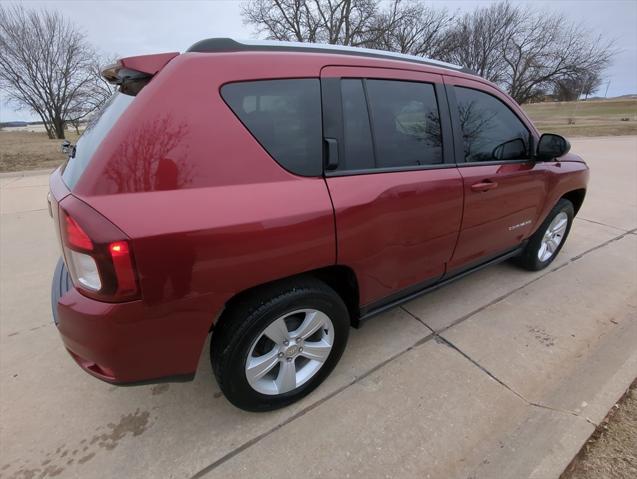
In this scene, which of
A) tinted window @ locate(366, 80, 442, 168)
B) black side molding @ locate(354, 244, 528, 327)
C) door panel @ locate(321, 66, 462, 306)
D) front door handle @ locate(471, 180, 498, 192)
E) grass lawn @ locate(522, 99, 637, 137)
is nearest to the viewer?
door panel @ locate(321, 66, 462, 306)

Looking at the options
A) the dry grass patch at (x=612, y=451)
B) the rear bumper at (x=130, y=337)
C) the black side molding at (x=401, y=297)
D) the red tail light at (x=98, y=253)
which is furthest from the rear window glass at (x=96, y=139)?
the dry grass patch at (x=612, y=451)

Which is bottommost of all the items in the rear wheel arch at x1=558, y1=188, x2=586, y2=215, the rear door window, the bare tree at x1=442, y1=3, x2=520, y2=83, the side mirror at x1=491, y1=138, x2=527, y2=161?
the rear wheel arch at x1=558, y1=188, x2=586, y2=215

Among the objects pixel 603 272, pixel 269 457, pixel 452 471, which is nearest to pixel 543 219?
pixel 603 272

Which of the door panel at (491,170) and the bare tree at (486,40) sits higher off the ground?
the bare tree at (486,40)

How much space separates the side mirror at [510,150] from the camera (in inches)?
101

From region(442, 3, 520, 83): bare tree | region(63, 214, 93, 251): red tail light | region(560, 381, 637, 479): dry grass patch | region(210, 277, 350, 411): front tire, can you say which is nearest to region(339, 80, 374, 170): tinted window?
region(210, 277, 350, 411): front tire

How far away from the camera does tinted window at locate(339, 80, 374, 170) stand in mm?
1807

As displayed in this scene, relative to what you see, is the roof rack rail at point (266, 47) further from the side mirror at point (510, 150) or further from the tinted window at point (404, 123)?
the side mirror at point (510, 150)

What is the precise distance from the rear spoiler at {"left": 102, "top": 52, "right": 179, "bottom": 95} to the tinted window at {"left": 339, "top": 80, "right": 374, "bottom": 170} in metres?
0.85

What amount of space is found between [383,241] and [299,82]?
952 mm

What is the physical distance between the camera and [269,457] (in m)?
1.70

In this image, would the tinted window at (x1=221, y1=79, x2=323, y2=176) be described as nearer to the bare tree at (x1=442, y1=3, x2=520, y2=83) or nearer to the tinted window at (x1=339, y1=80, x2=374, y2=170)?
the tinted window at (x1=339, y1=80, x2=374, y2=170)

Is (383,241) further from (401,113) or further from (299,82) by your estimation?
(299,82)

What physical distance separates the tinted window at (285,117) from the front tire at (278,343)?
63 centimetres
